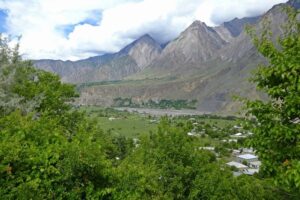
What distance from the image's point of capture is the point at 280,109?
908 centimetres

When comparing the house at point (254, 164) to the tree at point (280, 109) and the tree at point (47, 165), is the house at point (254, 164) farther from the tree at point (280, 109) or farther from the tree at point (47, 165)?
the tree at point (47, 165)

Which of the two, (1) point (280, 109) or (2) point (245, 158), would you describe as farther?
(2) point (245, 158)

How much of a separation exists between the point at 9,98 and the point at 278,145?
587 inches

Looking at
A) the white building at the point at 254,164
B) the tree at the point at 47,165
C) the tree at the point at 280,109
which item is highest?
the tree at the point at 280,109

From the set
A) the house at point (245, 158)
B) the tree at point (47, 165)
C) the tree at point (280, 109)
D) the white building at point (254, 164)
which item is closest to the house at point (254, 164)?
the white building at point (254, 164)

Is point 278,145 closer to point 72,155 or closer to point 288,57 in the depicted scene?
point 288,57

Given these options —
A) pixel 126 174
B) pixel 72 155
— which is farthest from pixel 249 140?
pixel 72 155

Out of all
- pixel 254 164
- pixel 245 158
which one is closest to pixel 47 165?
pixel 254 164

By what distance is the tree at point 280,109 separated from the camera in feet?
26.7

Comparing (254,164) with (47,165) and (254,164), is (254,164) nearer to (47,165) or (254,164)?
(254,164)

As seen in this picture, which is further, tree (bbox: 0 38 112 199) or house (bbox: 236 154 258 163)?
house (bbox: 236 154 258 163)

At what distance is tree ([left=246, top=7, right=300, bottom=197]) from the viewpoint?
8.12 metres

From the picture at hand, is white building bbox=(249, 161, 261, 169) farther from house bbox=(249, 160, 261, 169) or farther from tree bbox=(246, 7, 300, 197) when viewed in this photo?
tree bbox=(246, 7, 300, 197)

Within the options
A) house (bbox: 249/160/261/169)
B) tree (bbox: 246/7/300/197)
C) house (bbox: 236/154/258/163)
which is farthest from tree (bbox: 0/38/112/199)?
house (bbox: 236/154/258/163)
